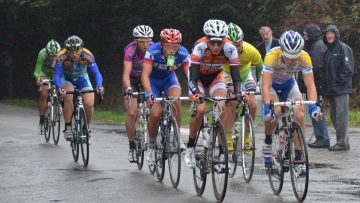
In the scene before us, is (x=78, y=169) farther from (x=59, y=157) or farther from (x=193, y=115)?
(x=193, y=115)

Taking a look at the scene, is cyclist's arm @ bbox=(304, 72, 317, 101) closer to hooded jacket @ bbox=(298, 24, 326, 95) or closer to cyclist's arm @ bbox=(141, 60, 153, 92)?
cyclist's arm @ bbox=(141, 60, 153, 92)

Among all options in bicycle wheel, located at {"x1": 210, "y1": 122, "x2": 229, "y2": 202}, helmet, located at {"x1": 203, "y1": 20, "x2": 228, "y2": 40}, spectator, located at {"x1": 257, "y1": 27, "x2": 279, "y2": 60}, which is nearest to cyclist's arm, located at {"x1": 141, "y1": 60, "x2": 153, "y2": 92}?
helmet, located at {"x1": 203, "y1": 20, "x2": 228, "y2": 40}

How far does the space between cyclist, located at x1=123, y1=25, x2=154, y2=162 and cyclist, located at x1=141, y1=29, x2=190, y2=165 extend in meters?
0.60

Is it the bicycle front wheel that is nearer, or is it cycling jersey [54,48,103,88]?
the bicycle front wheel

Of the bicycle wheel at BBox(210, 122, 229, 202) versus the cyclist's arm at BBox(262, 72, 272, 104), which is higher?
the cyclist's arm at BBox(262, 72, 272, 104)

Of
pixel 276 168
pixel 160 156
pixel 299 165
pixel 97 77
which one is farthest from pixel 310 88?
pixel 97 77

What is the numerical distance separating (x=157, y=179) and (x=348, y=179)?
246 cm

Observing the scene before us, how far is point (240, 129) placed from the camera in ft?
41.0

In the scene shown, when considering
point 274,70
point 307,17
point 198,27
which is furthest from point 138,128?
point 198,27

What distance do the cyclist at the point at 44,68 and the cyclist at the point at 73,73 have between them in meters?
2.84

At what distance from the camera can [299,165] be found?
1043 centimetres

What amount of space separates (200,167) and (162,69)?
217 centimetres

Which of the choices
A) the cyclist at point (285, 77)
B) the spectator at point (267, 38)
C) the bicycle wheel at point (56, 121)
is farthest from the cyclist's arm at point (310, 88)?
the bicycle wheel at point (56, 121)

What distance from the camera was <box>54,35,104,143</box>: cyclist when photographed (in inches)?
583
